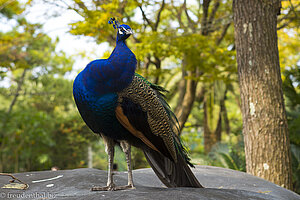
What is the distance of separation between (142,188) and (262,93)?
2.51 metres

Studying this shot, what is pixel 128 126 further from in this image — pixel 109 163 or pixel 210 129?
pixel 210 129

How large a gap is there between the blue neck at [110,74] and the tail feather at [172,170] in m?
0.78

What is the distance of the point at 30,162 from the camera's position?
1145 cm

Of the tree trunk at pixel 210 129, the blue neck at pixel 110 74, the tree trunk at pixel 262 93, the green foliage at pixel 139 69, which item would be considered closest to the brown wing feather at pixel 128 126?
the blue neck at pixel 110 74

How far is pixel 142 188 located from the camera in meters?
2.67

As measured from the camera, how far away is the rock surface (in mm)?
2285

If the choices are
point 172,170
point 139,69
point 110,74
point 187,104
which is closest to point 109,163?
point 172,170

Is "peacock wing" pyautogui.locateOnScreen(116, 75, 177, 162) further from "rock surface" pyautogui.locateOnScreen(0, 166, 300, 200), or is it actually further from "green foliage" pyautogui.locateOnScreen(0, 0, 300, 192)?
"green foliage" pyautogui.locateOnScreen(0, 0, 300, 192)

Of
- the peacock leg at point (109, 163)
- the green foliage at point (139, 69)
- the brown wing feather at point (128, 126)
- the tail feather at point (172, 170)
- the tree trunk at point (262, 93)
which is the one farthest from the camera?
the green foliage at point (139, 69)

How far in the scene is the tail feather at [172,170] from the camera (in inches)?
115

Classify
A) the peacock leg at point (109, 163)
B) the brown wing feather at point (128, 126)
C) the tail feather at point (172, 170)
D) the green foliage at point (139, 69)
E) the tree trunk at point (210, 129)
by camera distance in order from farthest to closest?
the tree trunk at point (210, 129), the green foliage at point (139, 69), the tail feather at point (172, 170), the peacock leg at point (109, 163), the brown wing feather at point (128, 126)

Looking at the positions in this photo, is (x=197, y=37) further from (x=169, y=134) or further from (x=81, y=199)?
(x=81, y=199)

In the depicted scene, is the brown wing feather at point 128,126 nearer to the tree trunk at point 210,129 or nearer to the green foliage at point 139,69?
the green foliage at point 139,69

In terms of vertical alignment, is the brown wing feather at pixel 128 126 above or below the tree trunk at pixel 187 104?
below
